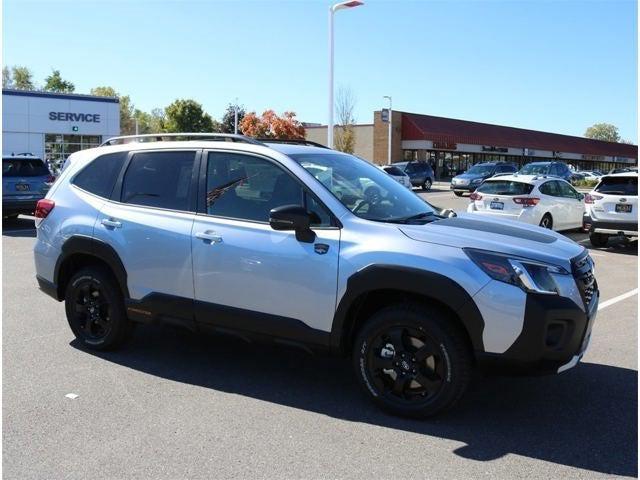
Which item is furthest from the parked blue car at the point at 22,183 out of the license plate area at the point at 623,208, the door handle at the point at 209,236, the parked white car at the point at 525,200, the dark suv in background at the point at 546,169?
the dark suv in background at the point at 546,169

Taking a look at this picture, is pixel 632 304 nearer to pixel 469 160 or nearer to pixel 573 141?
pixel 469 160

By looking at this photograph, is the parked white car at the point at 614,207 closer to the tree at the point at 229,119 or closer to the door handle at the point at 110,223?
the door handle at the point at 110,223

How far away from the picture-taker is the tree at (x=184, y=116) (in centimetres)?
6938

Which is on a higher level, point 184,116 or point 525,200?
point 184,116

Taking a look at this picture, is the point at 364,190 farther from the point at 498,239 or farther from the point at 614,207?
the point at 614,207

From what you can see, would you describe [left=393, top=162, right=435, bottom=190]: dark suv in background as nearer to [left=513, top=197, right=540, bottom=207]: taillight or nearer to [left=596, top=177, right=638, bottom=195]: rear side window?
[left=513, top=197, right=540, bottom=207]: taillight

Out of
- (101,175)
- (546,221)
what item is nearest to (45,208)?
(101,175)

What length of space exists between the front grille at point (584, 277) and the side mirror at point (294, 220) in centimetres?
172

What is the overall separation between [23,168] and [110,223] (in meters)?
11.6

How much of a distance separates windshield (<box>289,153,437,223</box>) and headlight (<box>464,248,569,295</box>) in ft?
2.52

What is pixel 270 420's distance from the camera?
412 centimetres

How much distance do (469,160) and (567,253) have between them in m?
55.1

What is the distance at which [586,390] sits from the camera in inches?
185

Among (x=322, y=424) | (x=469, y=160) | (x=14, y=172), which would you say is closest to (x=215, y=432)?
(x=322, y=424)
